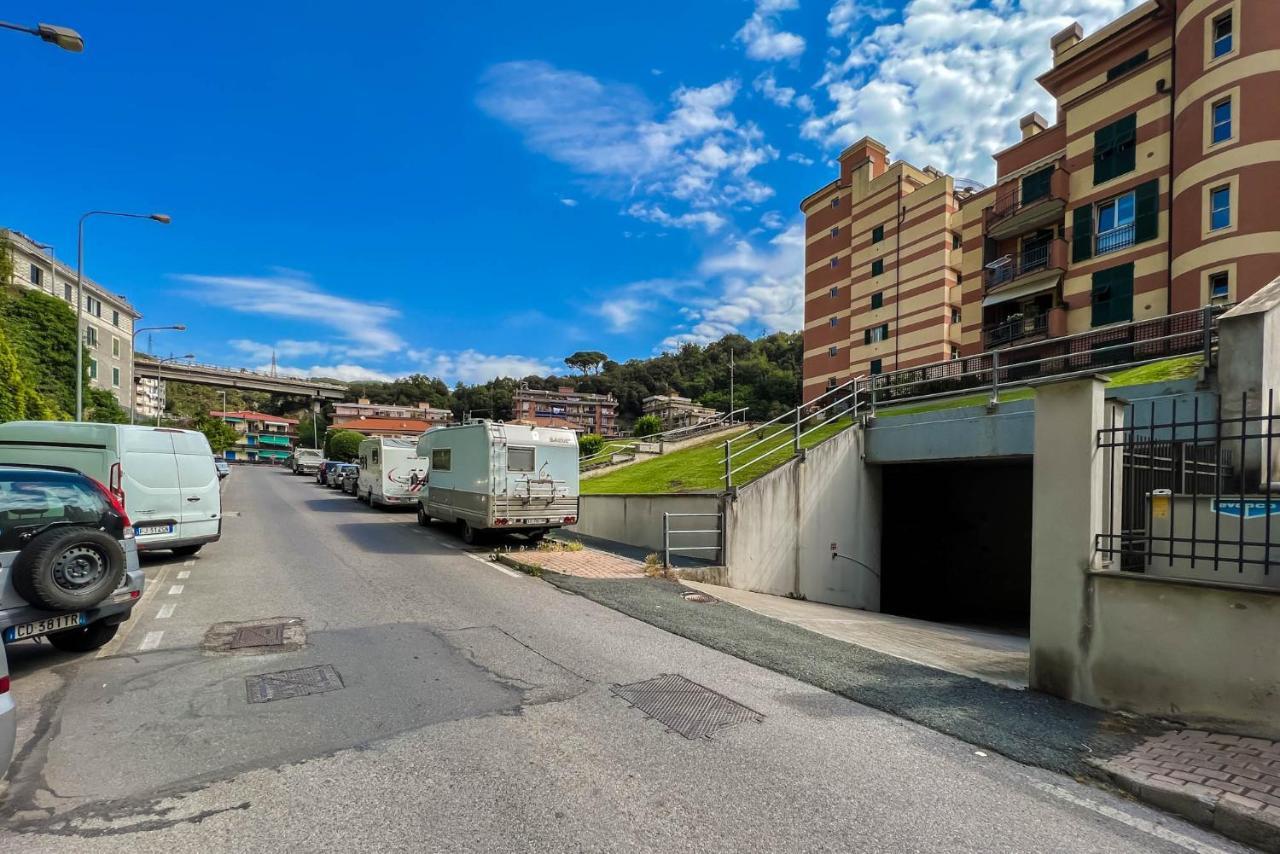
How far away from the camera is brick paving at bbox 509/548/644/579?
10.6 m

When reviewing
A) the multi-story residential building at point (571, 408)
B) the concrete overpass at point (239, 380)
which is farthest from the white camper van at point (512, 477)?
the multi-story residential building at point (571, 408)

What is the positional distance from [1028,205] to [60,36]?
33483mm

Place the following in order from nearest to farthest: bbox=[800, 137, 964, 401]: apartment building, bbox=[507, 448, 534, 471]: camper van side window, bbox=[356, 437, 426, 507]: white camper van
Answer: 1. bbox=[507, 448, 534, 471]: camper van side window
2. bbox=[356, 437, 426, 507]: white camper van
3. bbox=[800, 137, 964, 401]: apartment building

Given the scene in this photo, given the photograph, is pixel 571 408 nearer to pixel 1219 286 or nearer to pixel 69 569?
pixel 1219 286

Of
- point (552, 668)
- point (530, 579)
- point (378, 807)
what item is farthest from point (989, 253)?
point (378, 807)

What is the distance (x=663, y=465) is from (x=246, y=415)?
379 feet

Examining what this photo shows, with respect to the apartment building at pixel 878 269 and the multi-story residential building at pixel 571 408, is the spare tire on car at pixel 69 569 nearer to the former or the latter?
the apartment building at pixel 878 269

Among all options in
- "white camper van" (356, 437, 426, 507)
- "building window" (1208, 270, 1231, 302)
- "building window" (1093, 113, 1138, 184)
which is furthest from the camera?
"building window" (1093, 113, 1138, 184)

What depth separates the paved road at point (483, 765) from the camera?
299cm

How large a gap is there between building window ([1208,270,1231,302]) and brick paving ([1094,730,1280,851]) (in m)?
23.2

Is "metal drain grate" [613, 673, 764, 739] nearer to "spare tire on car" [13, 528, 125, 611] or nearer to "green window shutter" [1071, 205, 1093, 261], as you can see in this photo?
"spare tire on car" [13, 528, 125, 611]

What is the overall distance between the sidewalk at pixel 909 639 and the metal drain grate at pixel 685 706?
2808mm

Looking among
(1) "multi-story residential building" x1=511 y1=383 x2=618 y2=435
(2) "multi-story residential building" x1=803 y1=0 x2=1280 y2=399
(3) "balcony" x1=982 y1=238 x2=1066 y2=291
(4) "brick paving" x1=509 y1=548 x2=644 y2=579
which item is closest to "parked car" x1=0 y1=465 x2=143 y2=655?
(4) "brick paving" x1=509 y1=548 x2=644 y2=579

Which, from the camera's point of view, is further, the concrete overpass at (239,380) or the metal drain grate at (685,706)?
the concrete overpass at (239,380)
